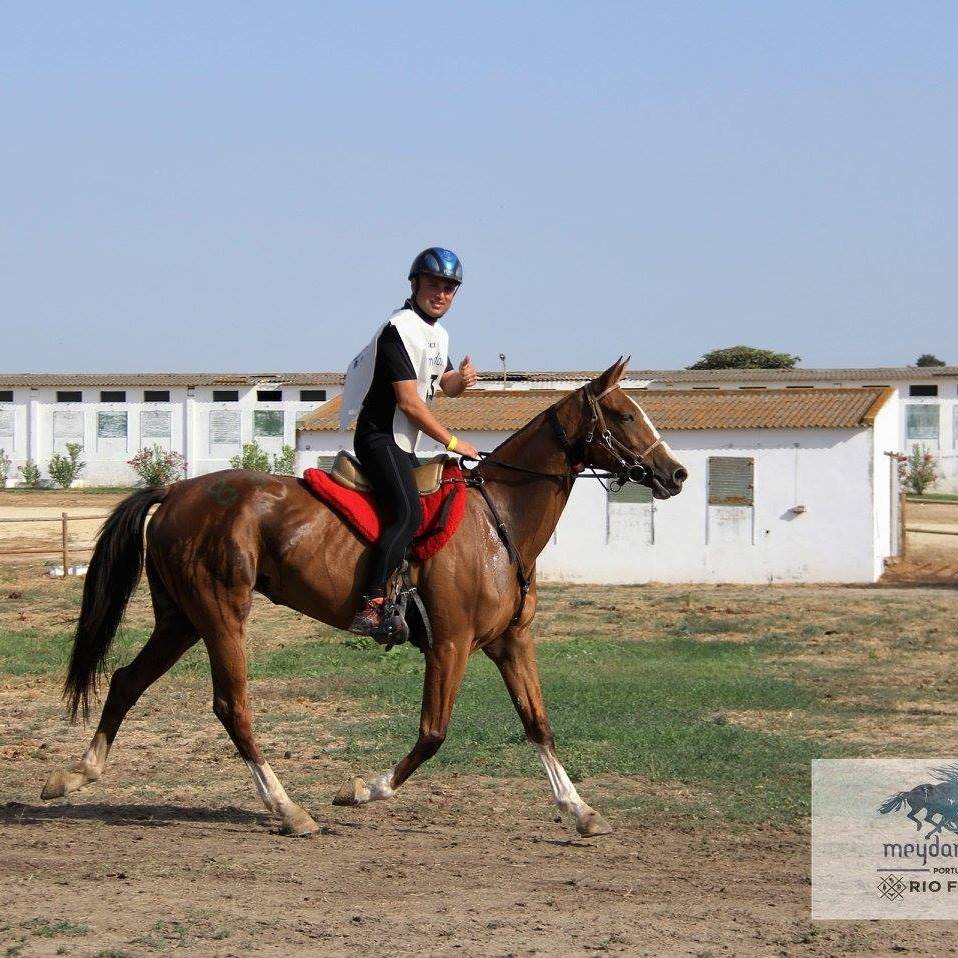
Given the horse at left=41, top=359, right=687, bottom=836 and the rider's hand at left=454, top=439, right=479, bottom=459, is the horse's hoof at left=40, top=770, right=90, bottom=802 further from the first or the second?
the rider's hand at left=454, top=439, right=479, bottom=459

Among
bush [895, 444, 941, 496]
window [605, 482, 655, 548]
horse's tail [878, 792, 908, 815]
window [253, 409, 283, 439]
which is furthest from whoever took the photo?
window [253, 409, 283, 439]

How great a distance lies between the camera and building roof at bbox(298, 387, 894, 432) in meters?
26.7

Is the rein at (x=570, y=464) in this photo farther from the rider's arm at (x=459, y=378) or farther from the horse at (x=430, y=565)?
the rider's arm at (x=459, y=378)

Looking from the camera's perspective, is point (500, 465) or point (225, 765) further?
point (225, 765)

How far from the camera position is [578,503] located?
27.6 metres

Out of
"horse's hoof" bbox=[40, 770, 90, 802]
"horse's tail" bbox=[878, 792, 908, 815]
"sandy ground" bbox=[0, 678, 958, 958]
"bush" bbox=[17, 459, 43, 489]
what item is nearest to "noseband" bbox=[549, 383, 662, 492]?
"sandy ground" bbox=[0, 678, 958, 958]

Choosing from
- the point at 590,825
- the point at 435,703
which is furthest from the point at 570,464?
the point at 590,825

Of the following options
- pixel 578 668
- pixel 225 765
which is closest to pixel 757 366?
pixel 578 668

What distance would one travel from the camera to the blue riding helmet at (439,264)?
Answer: 7469mm

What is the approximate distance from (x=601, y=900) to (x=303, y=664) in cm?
855

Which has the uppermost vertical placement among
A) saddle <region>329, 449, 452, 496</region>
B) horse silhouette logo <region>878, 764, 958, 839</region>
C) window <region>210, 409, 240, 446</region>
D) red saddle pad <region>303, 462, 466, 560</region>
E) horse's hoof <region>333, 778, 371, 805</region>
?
window <region>210, 409, 240, 446</region>

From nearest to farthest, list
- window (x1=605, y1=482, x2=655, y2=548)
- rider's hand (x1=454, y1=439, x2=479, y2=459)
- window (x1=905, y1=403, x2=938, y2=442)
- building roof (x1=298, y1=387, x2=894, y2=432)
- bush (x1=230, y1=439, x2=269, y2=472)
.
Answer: rider's hand (x1=454, y1=439, x2=479, y2=459) → building roof (x1=298, y1=387, x2=894, y2=432) → window (x1=605, y1=482, x2=655, y2=548) → bush (x1=230, y1=439, x2=269, y2=472) → window (x1=905, y1=403, x2=938, y2=442)

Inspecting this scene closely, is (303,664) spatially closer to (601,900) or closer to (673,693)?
(673,693)

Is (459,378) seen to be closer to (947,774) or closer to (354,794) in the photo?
(354,794)
